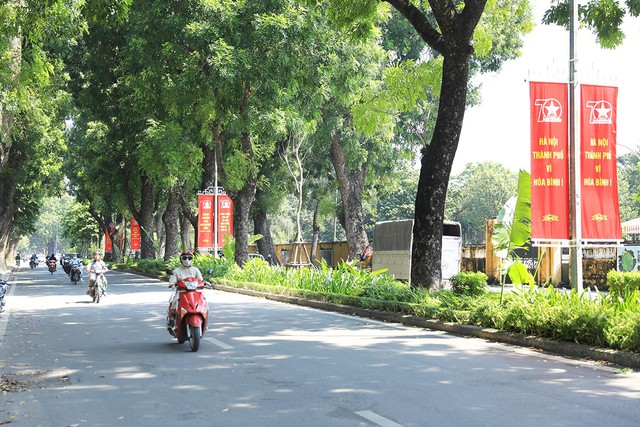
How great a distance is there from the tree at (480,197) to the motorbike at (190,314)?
7243 centimetres

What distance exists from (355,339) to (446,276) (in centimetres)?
1762

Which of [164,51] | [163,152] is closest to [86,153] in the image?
[163,152]

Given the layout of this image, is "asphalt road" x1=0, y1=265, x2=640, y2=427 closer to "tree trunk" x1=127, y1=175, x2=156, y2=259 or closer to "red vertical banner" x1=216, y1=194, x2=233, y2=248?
"red vertical banner" x1=216, y1=194, x2=233, y2=248

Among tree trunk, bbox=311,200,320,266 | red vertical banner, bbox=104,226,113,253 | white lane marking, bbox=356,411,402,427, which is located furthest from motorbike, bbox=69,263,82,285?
red vertical banner, bbox=104,226,113,253

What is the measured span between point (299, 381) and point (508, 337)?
179 inches

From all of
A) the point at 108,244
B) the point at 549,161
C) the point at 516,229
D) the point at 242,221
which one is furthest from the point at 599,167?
the point at 108,244

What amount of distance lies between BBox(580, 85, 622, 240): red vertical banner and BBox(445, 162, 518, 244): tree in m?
69.8

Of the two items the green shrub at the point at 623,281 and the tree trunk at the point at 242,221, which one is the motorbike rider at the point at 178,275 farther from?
the tree trunk at the point at 242,221

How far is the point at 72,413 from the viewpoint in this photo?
6.67 metres

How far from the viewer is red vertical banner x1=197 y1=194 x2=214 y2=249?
3409cm

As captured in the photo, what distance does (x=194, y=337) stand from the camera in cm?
1067

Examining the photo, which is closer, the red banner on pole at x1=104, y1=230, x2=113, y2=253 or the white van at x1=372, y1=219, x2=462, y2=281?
the white van at x1=372, y1=219, x2=462, y2=281

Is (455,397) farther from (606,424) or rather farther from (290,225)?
(290,225)

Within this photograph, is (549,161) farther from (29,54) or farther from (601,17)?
(29,54)
